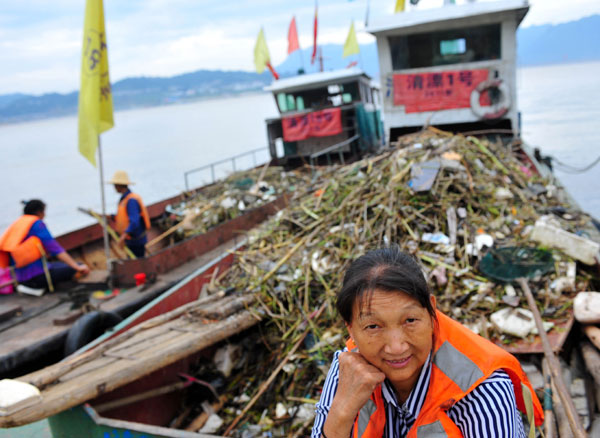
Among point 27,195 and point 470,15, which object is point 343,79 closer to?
point 470,15

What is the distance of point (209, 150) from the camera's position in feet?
130

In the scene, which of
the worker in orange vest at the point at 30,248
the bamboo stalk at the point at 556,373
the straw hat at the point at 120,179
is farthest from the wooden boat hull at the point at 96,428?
the straw hat at the point at 120,179

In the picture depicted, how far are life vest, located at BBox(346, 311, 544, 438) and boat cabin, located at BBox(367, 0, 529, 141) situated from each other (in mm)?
9247

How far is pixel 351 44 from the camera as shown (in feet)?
61.4

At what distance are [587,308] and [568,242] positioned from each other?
3.11 feet

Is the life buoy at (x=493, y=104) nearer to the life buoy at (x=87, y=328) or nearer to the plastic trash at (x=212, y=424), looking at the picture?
the life buoy at (x=87, y=328)

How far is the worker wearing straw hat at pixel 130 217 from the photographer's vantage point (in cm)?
665

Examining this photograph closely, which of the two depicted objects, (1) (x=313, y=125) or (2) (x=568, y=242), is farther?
(1) (x=313, y=125)

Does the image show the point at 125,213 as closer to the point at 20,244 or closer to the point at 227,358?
the point at 20,244

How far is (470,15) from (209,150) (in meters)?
31.7

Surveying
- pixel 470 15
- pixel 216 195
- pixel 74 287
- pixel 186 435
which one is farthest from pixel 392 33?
pixel 186 435

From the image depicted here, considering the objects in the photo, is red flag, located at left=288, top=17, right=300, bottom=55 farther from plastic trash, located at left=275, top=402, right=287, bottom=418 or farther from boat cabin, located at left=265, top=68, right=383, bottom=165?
plastic trash, located at left=275, top=402, right=287, bottom=418

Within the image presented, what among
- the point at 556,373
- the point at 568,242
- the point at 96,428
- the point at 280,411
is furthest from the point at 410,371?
the point at 568,242

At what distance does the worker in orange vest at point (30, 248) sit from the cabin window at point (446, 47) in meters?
8.48
